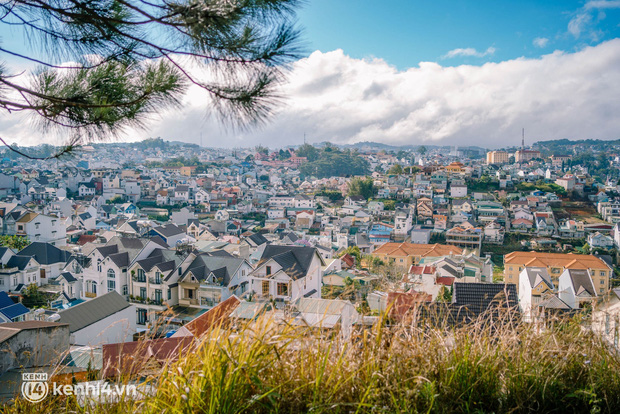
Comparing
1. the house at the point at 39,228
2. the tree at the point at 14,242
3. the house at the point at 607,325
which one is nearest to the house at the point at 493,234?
the house at the point at 39,228

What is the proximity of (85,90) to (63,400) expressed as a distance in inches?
50.3

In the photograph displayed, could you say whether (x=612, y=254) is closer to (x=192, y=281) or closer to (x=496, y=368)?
(x=192, y=281)

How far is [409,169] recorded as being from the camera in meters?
42.2

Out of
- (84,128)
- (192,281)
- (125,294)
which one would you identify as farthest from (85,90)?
(125,294)

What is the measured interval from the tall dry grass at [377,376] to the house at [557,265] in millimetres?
14668

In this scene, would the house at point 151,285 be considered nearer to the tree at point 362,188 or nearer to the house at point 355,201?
the house at point 355,201

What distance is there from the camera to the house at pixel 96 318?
17.9 feet

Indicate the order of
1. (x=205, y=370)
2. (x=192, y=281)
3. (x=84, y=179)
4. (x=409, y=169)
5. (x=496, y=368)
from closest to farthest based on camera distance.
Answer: (x=205, y=370) < (x=496, y=368) < (x=192, y=281) < (x=84, y=179) < (x=409, y=169)

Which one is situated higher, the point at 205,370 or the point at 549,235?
the point at 205,370

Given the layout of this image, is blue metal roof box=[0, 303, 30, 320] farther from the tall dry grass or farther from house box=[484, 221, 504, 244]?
house box=[484, 221, 504, 244]

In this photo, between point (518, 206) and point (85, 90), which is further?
point (518, 206)

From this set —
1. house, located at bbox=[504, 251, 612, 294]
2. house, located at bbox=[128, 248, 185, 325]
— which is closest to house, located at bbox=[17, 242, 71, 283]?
house, located at bbox=[128, 248, 185, 325]

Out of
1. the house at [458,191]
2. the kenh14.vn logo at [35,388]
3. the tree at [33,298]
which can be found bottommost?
the tree at [33,298]

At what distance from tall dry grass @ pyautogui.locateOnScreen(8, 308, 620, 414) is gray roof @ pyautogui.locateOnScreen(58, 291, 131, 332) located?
15.7 feet
